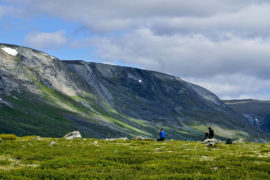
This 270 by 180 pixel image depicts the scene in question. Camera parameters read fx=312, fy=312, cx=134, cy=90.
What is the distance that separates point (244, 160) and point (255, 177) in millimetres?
6060

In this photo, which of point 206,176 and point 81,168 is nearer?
point 206,176

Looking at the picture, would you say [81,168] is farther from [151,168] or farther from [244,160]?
[244,160]

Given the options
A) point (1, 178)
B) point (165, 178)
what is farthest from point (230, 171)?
point (1, 178)

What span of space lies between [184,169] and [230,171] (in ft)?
8.36

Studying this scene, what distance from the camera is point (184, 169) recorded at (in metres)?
18.0

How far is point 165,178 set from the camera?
15211 millimetres

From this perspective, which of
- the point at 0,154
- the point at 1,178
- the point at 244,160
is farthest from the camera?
the point at 0,154

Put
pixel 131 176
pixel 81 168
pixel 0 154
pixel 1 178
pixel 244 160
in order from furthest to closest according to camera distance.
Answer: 1. pixel 0 154
2. pixel 244 160
3. pixel 81 168
4. pixel 131 176
5. pixel 1 178

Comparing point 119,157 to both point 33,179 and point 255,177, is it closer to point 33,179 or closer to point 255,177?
point 33,179

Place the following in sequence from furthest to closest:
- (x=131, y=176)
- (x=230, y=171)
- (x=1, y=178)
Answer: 1. (x=230, y=171)
2. (x=131, y=176)
3. (x=1, y=178)

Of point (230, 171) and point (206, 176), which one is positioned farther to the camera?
point (230, 171)

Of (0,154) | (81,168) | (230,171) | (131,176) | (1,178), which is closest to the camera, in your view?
(1,178)

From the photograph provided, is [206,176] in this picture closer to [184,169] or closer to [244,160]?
[184,169]

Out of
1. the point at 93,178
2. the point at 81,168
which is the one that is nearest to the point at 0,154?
the point at 81,168
